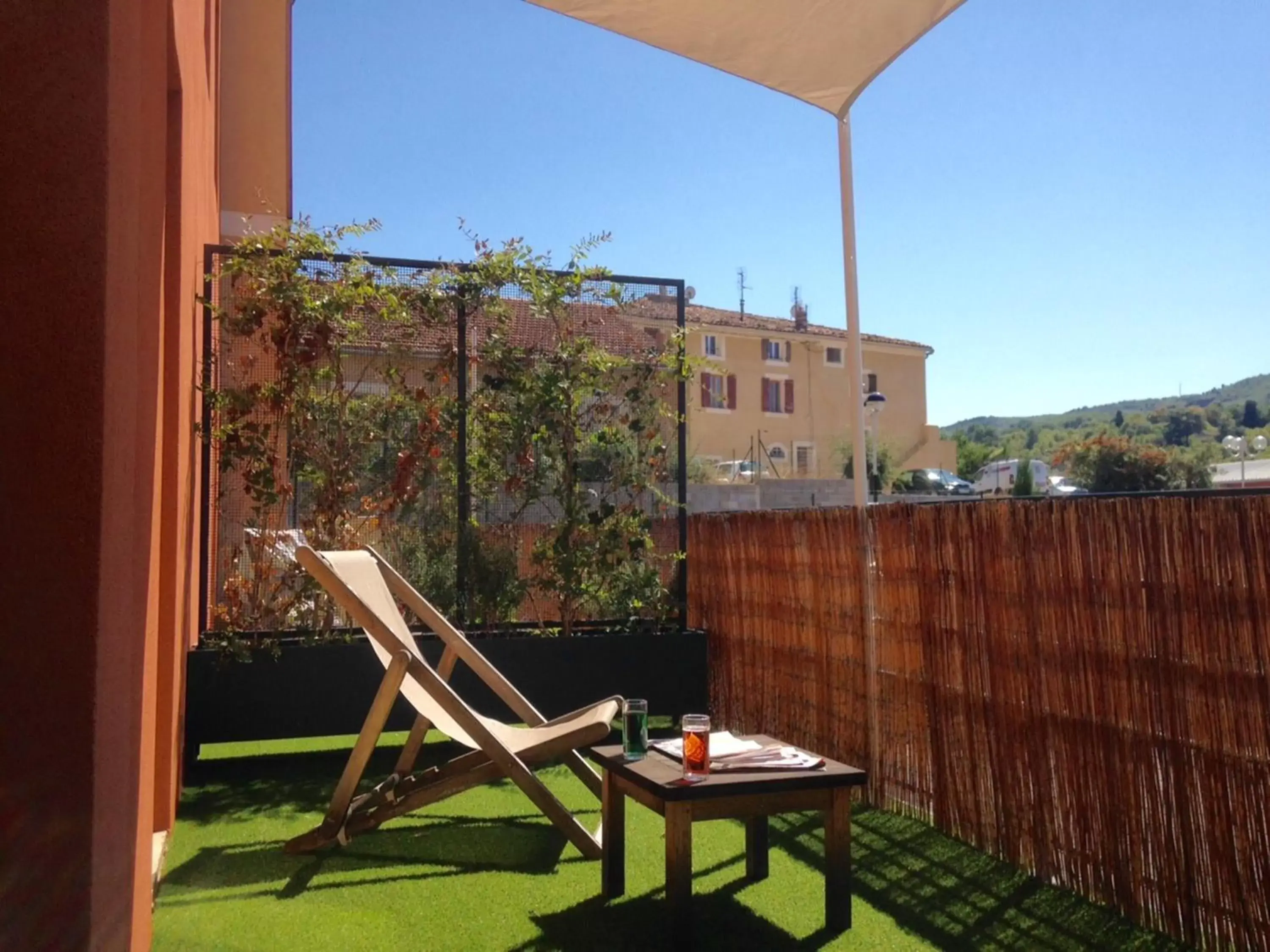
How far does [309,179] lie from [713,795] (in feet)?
37.1

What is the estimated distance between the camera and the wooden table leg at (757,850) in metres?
3.81

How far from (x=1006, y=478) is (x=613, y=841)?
36632mm

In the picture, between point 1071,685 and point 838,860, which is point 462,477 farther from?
point 1071,685

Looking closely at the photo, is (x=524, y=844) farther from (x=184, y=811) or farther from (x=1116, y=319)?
(x=1116, y=319)

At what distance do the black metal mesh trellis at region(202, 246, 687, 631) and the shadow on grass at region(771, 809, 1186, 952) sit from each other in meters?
2.39

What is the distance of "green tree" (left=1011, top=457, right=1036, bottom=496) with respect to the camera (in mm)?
31734

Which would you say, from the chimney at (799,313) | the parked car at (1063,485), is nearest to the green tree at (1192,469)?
the parked car at (1063,485)

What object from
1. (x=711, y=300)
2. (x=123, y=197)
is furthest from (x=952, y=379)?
(x=123, y=197)

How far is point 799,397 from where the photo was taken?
35.7 metres

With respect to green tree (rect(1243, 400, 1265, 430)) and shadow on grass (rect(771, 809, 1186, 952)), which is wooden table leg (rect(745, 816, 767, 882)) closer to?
shadow on grass (rect(771, 809, 1186, 952))

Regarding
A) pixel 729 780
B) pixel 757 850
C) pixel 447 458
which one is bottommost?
pixel 757 850

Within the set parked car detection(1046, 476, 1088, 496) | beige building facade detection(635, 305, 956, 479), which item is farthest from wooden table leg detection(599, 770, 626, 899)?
parked car detection(1046, 476, 1088, 496)

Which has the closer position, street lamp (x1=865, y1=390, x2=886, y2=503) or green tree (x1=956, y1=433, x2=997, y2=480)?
street lamp (x1=865, y1=390, x2=886, y2=503)

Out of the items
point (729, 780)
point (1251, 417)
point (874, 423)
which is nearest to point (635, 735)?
point (729, 780)
